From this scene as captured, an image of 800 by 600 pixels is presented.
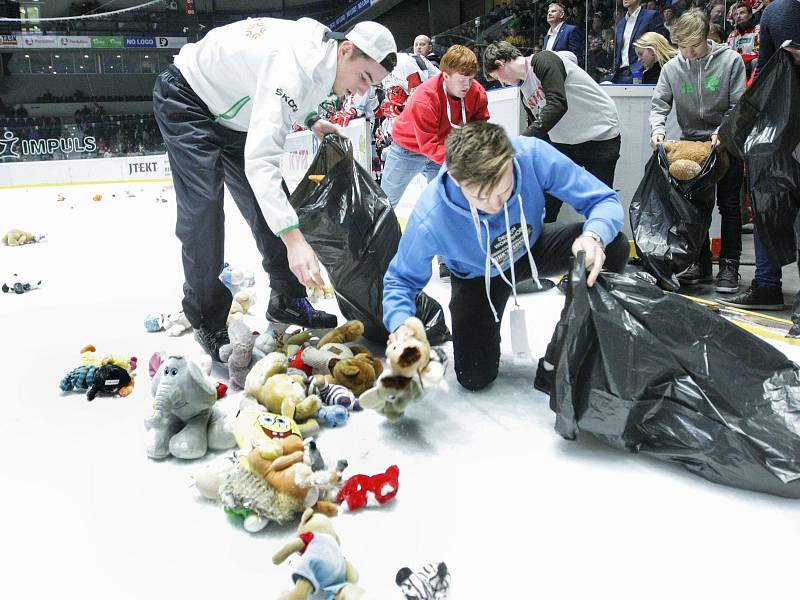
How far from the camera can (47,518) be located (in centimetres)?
143

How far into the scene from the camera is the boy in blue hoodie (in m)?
1.61

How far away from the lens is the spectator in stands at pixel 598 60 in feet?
16.3

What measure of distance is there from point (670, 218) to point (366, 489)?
232cm

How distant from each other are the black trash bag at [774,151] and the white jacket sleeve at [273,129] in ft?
6.05

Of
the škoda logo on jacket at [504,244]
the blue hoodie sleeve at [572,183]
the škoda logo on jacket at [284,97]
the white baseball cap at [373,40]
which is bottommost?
the škoda logo on jacket at [504,244]

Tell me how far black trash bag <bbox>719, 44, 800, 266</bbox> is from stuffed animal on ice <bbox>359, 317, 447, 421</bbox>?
66.3 inches

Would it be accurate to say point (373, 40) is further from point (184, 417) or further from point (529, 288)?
point (529, 288)

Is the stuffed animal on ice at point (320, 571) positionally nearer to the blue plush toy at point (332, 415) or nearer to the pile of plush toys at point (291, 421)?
the pile of plush toys at point (291, 421)

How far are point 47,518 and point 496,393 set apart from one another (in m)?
1.26

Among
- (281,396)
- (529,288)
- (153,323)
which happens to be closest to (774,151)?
(529,288)

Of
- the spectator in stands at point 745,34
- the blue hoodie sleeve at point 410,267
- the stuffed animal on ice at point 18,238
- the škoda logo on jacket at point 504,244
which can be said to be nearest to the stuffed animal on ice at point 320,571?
the blue hoodie sleeve at point 410,267

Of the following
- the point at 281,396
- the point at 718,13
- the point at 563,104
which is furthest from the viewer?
the point at 718,13

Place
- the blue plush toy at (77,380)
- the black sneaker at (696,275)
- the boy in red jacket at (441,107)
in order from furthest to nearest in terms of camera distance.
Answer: the black sneaker at (696,275) < the boy in red jacket at (441,107) < the blue plush toy at (77,380)

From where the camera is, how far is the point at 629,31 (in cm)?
467
